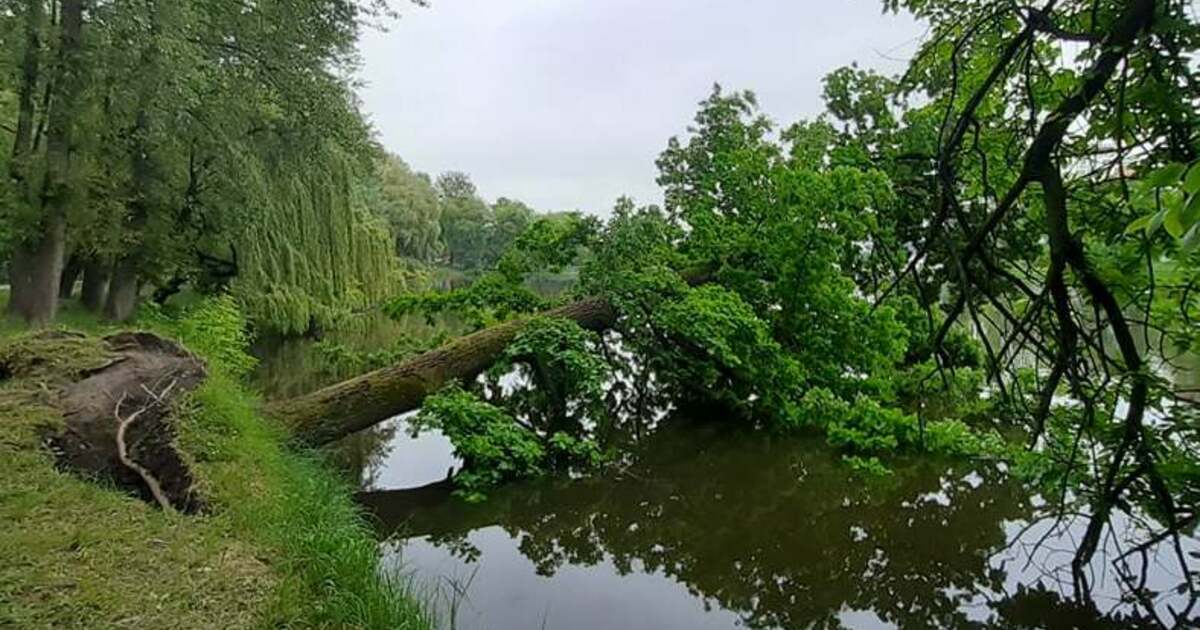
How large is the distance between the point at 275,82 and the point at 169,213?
2.83 metres

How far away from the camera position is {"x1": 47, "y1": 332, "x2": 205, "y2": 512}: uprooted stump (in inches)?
126

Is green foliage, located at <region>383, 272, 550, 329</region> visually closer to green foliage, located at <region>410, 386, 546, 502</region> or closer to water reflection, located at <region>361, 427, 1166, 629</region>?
green foliage, located at <region>410, 386, 546, 502</region>

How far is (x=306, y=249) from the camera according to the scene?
44.7 feet

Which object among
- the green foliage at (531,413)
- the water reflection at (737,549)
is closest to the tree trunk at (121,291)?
the green foliage at (531,413)

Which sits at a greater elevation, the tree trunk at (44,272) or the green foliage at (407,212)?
the green foliage at (407,212)

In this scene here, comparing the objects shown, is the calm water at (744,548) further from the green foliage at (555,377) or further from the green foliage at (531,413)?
the green foliage at (555,377)

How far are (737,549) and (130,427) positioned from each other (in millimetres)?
3280

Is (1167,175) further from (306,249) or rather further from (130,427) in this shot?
(306,249)

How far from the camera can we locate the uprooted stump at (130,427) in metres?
3.21

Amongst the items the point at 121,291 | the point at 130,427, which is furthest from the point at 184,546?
the point at 121,291

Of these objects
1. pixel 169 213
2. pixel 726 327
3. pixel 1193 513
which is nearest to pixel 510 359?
pixel 726 327

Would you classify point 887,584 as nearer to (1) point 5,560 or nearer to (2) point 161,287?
(1) point 5,560

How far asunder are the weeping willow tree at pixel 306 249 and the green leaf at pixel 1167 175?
12.3 metres

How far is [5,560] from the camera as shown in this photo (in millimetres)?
2197
